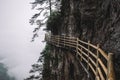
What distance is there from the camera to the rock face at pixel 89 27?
11.8 meters

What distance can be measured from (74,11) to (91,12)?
3.20 meters

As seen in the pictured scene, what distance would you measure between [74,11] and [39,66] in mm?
17022

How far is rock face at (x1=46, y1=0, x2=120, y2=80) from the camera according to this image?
11828 mm

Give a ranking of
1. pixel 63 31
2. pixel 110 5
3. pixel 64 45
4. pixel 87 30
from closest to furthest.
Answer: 1. pixel 110 5
2. pixel 87 30
3. pixel 64 45
4. pixel 63 31

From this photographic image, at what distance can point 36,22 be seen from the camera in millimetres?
34719

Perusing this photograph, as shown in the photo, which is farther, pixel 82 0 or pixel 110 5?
pixel 82 0

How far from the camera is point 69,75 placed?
18.0 meters

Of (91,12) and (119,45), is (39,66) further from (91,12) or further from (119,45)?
(119,45)

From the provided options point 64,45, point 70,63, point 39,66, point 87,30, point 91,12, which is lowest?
point 39,66

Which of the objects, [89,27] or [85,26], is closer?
[89,27]

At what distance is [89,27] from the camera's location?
17.4 m

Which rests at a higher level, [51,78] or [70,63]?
[70,63]

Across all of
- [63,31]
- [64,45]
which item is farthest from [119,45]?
[63,31]

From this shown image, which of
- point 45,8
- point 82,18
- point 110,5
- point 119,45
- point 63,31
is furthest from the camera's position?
point 45,8
